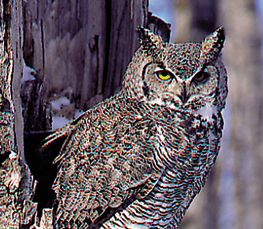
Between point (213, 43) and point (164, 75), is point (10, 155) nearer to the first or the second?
point (164, 75)

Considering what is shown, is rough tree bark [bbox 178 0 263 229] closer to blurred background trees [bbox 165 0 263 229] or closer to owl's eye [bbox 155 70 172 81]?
blurred background trees [bbox 165 0 263 229]

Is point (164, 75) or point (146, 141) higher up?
point (164, 75)

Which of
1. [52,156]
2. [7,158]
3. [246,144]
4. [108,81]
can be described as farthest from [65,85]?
[246,144]

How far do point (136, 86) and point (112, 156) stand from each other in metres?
0.32

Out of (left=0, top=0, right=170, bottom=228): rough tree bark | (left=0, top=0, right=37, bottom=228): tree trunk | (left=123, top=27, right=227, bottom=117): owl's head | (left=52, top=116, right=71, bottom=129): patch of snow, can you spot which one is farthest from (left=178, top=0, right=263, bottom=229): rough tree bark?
(left=0, top=0, right=37, bottom=228): tree trunk

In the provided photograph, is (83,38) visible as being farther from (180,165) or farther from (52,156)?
(180,165)

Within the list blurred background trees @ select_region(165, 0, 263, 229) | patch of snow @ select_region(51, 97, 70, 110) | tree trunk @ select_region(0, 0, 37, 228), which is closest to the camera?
tree trunk @ select_region(0, 0, 37, 228)

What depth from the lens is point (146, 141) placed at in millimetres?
1767

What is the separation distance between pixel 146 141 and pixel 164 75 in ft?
0.96

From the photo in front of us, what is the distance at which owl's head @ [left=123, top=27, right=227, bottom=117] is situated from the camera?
5.69ft

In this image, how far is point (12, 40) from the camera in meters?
1.56

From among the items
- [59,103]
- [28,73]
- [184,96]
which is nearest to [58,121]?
[59,103]

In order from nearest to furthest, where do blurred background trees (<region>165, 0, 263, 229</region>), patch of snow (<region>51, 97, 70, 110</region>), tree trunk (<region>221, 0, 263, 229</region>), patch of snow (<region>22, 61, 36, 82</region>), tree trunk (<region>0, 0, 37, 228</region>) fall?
1. tree trunk (<region>0, 0, 37, 228</region>)
2. patch of snow (<region>22, 61, 36, 82</region>)
3. patch of snow (<region>51, 97, 70, 110</region>)
4. blurred background trees (<region>165, 0, 263, 229</region>)
5. tree trunk (<region>221, 0, 263, 229</region>)

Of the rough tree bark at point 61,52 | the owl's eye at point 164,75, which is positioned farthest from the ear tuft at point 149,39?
the rough tree bark at point 61,52
